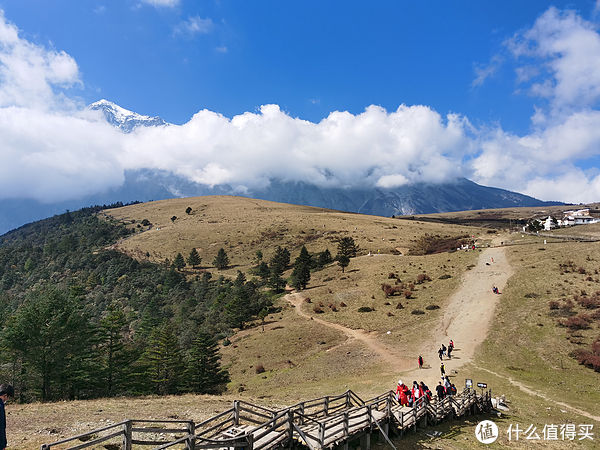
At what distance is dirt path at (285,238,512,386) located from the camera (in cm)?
3161

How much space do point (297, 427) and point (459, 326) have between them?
114 feet

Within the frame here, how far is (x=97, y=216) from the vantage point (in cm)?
18675

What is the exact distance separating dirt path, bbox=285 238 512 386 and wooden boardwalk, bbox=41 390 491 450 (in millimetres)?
8801

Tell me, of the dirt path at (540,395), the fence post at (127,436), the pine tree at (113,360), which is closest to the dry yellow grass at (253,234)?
the pine tree at (113,360)

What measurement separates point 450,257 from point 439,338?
3987 cm

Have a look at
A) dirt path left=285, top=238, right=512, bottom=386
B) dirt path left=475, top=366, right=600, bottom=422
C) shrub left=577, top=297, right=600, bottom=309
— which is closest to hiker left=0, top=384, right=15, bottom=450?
dirt path left=285, top=238, right=512, bottom=386

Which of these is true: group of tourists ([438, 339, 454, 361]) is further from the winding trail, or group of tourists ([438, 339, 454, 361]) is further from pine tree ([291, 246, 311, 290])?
pine tree ([291, 246, 311, 290])

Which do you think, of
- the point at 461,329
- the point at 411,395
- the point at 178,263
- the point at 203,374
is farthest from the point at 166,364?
the point at 178,263

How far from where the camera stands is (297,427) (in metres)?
12.6

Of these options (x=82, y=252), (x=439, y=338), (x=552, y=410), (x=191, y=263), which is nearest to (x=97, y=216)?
(x=82, y=252)

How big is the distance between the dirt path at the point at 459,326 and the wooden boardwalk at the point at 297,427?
8.80 m

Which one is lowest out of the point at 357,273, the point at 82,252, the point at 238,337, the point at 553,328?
the point at 238,337

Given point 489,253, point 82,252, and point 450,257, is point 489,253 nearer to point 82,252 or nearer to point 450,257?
point 450,257

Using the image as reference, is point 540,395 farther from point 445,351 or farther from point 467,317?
point 467,317
